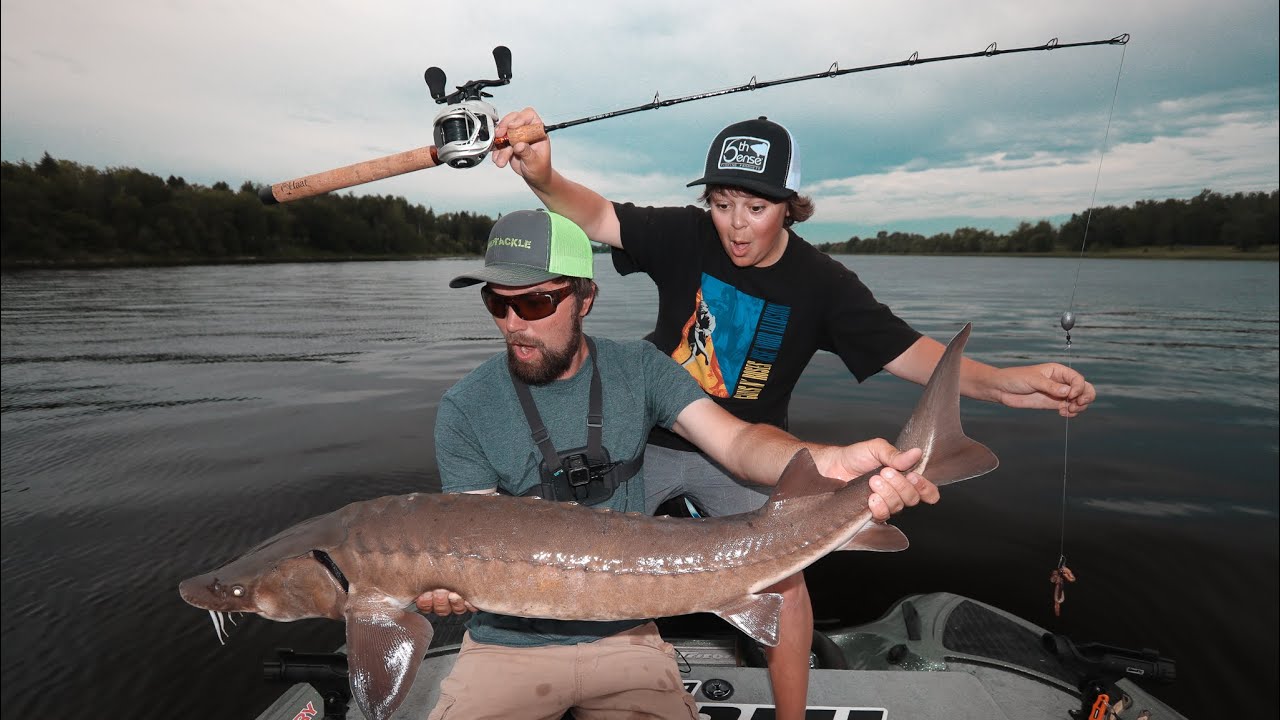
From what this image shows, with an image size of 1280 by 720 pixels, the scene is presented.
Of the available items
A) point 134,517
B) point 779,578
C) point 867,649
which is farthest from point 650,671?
point 134,517

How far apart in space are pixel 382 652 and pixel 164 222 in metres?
96.1

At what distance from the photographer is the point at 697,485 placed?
3562 mm

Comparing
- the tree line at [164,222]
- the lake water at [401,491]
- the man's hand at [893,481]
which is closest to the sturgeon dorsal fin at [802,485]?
the man's hand at [893,481]

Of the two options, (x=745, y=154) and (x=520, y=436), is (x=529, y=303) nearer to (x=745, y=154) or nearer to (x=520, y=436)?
(x=520, y=436)

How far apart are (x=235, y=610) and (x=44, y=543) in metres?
7.00

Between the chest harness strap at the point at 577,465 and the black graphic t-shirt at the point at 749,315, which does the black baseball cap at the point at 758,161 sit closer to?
the black graphic t-shirt at the point at 749,315

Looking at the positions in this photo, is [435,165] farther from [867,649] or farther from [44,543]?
[44,543]

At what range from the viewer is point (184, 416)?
11648 millimetres

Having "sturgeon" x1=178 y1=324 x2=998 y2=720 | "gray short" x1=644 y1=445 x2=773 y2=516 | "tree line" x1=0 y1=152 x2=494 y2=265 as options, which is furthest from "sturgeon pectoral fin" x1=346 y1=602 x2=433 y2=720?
"tree line" x1=0 y1=152 x2=494 y2=265

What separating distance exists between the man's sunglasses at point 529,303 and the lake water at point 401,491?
4309mm

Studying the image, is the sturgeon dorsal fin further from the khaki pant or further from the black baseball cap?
the black baseball cap

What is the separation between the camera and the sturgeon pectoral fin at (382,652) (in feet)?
7.01

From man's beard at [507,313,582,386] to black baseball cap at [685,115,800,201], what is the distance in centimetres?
132

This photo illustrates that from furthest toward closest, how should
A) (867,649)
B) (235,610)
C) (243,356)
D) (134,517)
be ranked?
(243,356) → (134,517) → (867,649) → (235,610)
